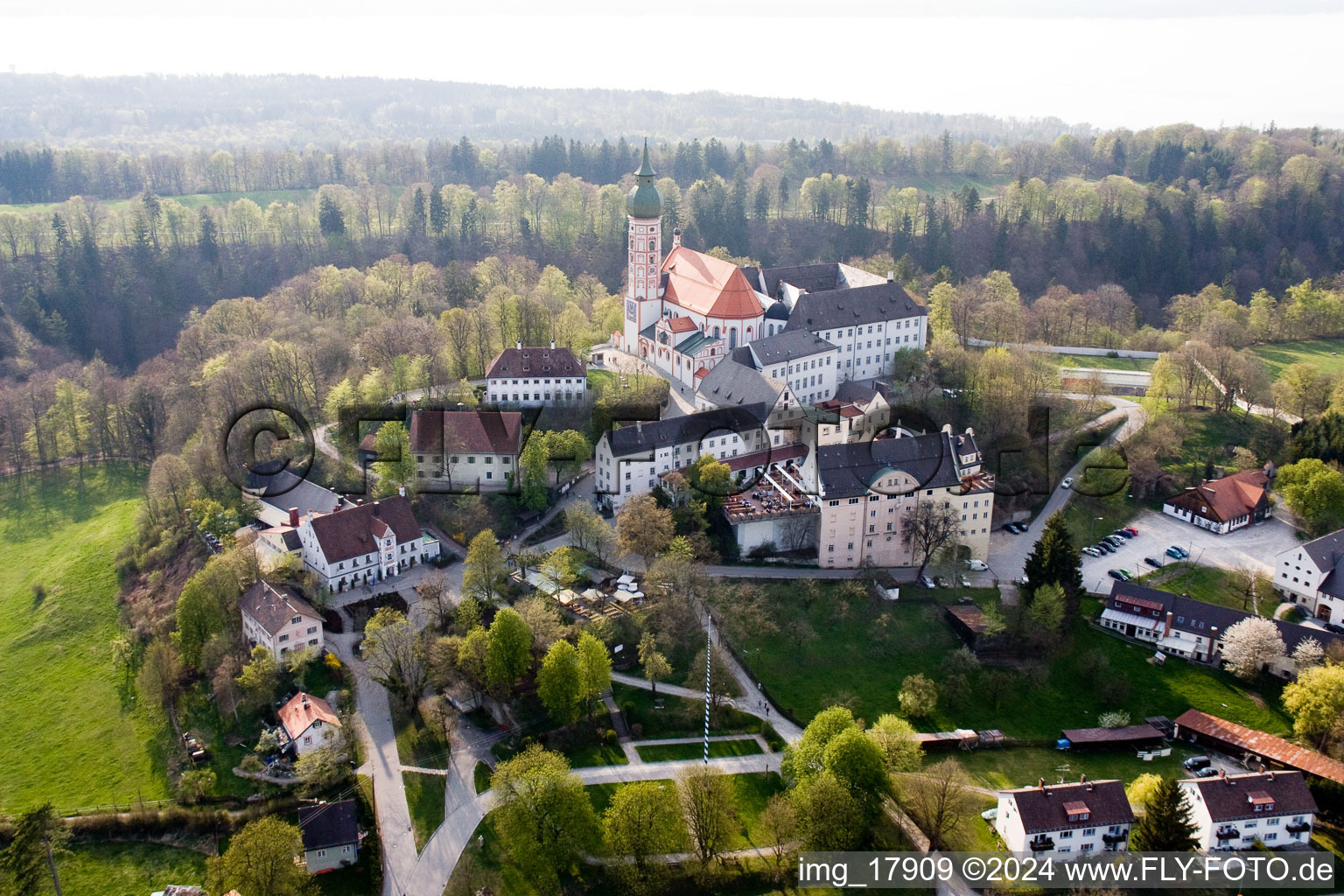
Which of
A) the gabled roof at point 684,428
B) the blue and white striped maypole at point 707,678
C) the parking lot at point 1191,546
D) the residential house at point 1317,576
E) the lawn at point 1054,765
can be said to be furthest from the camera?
the parking lot at point 1191,546

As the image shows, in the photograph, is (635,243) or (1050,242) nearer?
(635,243)

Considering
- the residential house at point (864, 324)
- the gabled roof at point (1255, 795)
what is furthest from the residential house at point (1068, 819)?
the residential house at point (864, 324)

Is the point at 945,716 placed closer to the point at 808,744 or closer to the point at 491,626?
the point at 808,744

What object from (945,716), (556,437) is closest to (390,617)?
(556,437)

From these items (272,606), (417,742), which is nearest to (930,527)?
(417,742)

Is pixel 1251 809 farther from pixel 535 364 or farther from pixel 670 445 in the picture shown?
pixel 535 364

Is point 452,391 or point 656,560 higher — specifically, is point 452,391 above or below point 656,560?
above

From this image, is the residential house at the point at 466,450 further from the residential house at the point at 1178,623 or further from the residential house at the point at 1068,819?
the residential house at the point at 1178,623
